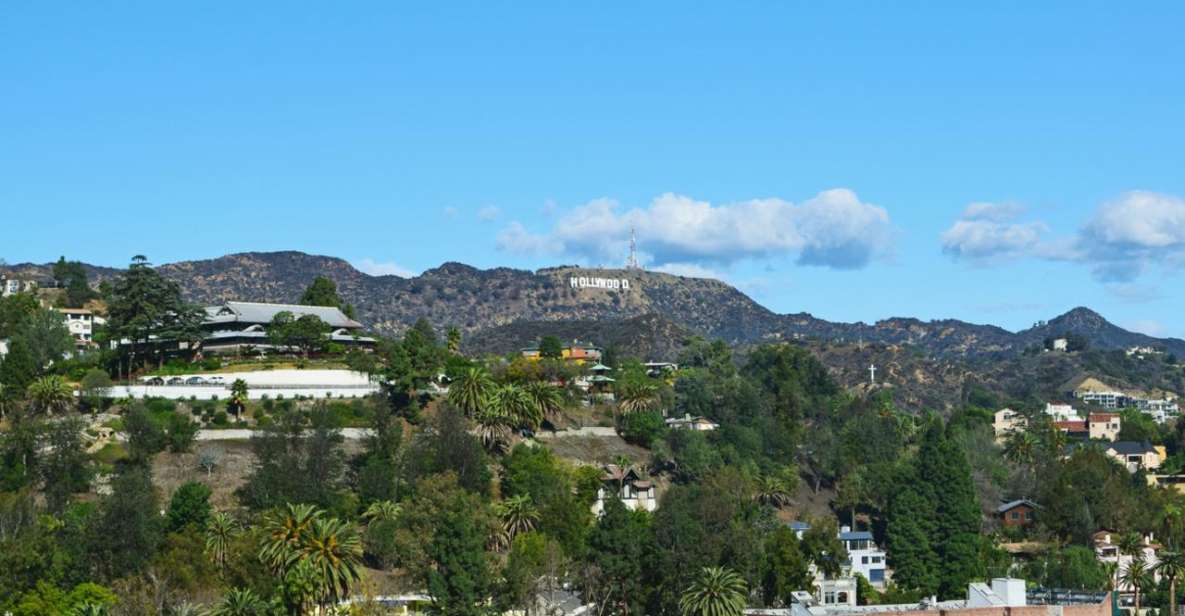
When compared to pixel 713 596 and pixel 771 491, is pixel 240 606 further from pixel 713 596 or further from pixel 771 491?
pixel 771 491

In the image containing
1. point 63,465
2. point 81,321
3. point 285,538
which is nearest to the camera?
point 285,538

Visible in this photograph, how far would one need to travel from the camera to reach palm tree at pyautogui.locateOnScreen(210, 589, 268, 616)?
3039 inches

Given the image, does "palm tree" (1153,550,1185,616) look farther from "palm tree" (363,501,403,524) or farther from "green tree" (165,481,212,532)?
"green tree" (165,481,212,532)

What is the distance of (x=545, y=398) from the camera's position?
137 meters

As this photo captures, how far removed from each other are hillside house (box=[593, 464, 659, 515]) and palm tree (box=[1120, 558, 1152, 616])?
115 feet

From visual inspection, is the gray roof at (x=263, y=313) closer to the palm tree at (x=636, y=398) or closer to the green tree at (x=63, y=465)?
the palm tree at (x=636, y=398)

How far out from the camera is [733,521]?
110 m

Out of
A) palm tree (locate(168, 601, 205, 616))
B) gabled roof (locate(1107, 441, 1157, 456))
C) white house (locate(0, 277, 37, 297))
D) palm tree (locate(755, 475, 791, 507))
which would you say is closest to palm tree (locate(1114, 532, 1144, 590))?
palm tree (locate(755, 475, 791, 507))

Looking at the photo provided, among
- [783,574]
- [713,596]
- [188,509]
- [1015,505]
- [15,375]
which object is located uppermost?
[15,375]

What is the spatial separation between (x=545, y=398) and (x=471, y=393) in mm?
8489

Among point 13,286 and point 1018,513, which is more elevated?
point 13,286

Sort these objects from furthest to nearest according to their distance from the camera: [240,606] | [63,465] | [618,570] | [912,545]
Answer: [912,545] < [63,465] < [618,570] < [240,606]

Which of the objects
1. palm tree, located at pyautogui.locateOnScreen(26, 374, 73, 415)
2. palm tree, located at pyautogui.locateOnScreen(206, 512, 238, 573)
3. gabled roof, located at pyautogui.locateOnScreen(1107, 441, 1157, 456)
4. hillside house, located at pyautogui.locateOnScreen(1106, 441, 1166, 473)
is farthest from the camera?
gabled roof, located at pyautogui.locateOnScreen(1107, 441, 1157, 456)

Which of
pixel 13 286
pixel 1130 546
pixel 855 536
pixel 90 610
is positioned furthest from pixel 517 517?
pixel 13 286
